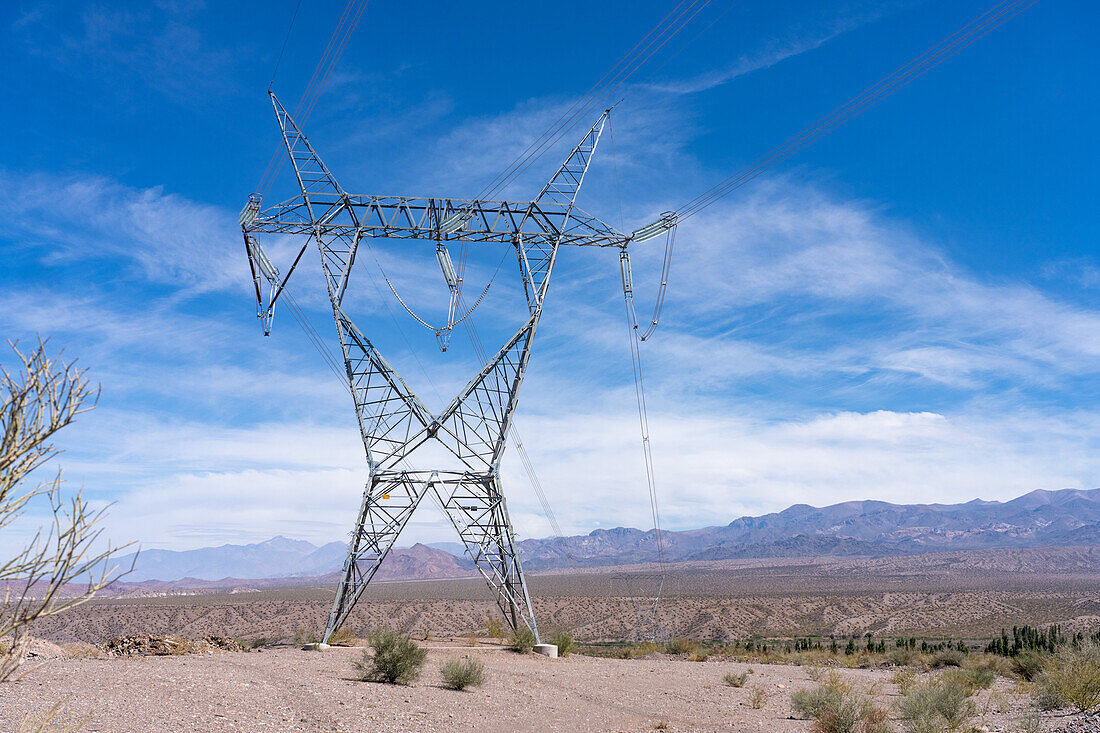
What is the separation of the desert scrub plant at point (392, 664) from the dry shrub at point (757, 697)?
27.1ft

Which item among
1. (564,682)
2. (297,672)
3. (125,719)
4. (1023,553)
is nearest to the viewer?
(125,719)

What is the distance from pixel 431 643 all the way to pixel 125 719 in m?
14.0

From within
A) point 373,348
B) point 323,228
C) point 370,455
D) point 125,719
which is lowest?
point 125,719

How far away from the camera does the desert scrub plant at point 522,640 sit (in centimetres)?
2378

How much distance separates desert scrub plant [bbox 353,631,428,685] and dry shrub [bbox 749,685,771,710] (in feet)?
27.1

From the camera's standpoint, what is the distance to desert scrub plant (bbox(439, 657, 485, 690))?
671 inches

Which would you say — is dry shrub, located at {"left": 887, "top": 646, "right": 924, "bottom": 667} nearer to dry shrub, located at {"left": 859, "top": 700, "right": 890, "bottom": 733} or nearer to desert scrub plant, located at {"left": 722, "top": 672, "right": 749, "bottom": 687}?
desert scrub plant, located at {"left": 722, "top": 672, "right": 749, "bottom": 687}

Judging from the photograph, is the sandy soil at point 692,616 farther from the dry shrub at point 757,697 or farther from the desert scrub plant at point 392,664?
the desert scrub plant at point 392,664

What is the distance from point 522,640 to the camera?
2383 centimetres

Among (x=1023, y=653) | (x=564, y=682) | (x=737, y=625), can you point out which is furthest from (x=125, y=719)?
(x=737, y=625)

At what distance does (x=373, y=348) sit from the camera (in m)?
22.7

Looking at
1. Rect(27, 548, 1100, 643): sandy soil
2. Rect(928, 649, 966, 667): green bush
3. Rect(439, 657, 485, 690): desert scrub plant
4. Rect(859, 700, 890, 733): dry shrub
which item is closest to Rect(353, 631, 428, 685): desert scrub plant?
Rect(439, 657, 485, 690): desert scrub plant

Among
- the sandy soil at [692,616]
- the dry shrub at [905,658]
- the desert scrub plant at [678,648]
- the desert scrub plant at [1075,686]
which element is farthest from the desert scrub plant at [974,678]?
the sandy soil at [692,616]

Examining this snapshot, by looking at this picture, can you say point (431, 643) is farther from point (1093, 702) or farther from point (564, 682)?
point (1093, 702)
